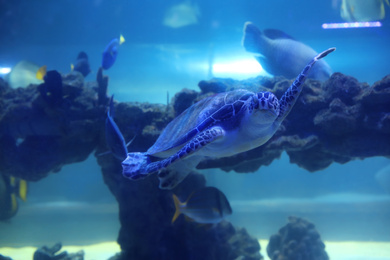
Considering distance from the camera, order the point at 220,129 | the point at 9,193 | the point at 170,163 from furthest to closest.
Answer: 1. the point at 9,193
2. the point at 220,129
3. the point at 170,163

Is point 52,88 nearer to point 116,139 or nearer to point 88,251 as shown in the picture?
point 116,139

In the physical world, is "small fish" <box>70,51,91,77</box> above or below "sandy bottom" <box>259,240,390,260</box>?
above

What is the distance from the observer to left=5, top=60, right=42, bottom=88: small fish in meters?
5.35

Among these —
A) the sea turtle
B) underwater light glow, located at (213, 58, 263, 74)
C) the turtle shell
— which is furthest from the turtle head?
underwater light glow, located at (213, 58, 263, 74)

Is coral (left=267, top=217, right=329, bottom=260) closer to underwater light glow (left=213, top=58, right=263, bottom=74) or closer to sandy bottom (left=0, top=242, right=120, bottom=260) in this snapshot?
sandy bottom (left=0, top=242, right=120, bottom=260)

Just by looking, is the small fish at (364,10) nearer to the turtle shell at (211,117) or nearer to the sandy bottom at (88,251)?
the turtle shell at (211,117)

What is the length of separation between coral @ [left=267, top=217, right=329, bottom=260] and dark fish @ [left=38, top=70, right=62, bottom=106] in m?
4.59

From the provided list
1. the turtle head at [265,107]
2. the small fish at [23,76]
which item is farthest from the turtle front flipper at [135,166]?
the small fish at [23,76]

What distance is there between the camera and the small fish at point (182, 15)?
268 inches

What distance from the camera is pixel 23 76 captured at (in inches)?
216

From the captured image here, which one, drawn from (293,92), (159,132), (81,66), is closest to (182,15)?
(81,66)

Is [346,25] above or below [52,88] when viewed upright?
above

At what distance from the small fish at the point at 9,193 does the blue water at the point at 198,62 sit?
105 centimetres

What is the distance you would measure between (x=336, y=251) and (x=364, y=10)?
470 cm
